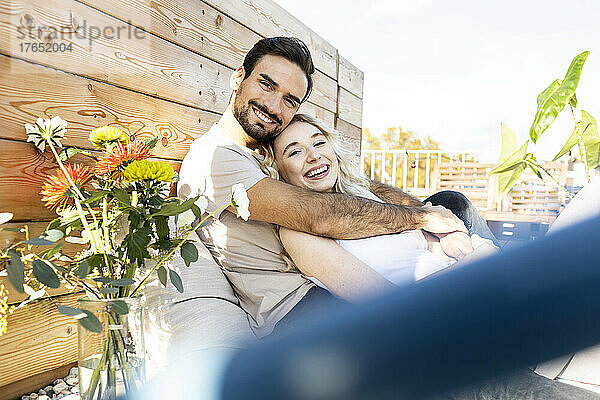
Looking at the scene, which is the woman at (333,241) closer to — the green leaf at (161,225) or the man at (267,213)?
the man at (267,213)

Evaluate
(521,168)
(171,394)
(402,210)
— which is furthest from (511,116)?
(171,394)

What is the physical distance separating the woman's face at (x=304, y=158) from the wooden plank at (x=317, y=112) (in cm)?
71

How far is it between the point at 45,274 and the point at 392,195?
4.29 feet

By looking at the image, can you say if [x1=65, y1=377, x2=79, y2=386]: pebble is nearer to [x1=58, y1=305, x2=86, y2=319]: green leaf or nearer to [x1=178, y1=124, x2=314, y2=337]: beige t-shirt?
[x1=178, y1=124, x2=314, y2=337]: beige t-shirt

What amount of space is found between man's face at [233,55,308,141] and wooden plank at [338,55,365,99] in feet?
3.97

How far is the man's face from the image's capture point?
5.09ft

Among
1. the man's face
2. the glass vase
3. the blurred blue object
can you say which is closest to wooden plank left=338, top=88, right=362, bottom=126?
the man's face

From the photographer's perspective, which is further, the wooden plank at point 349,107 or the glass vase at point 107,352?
the wooden plank at point 349,107

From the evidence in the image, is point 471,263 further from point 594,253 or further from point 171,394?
point 171,394

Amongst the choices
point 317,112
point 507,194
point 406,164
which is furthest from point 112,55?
Answer: point 406,164

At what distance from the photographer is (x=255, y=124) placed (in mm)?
1550

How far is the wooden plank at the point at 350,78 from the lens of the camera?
2.79 meters

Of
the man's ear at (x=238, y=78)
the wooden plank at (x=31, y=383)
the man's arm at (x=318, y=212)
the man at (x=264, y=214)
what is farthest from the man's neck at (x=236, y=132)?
the wooden plank at (x=31, y=383)

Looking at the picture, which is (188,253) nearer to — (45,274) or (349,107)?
(45,274)
